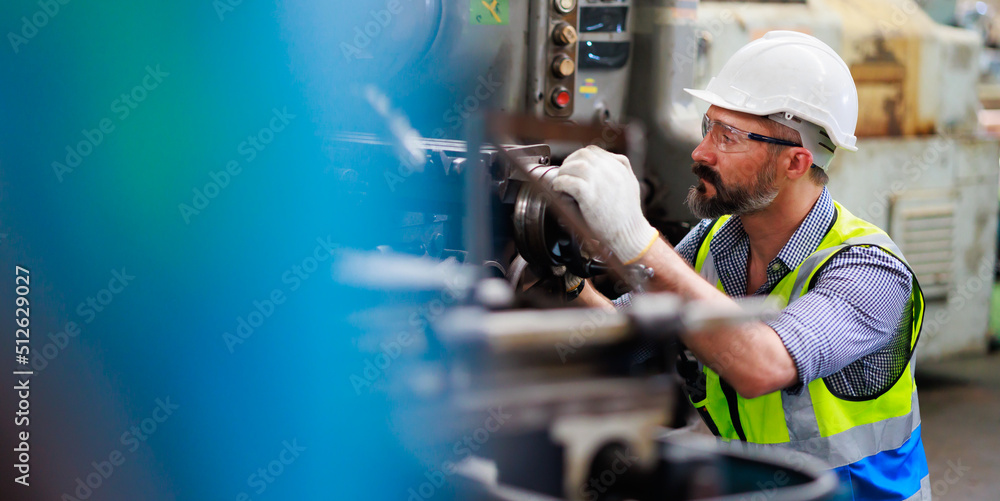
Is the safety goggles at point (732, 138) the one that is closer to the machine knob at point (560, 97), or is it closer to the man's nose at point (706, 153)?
the man's nose at point (706, 153)

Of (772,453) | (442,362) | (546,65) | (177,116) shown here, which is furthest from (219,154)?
(546,65)

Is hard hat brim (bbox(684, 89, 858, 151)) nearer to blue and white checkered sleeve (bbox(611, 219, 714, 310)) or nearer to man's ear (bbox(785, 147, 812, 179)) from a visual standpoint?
man's ear (bbox(785, 147, 812, 179))

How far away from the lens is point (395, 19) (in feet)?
3.54

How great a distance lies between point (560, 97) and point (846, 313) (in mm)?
1543

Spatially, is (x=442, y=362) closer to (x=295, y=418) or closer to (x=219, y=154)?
(x=295, y=418)

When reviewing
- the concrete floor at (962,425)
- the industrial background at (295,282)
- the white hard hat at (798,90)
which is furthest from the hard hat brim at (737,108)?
the concrete floor at (962,425)

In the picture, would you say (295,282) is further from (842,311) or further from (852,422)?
(852,422)

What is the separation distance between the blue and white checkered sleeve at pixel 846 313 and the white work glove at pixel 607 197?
0.29 metres

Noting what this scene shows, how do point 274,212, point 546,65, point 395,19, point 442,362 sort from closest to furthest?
point 274,212, point 442,362, point 395,19, point 546,65

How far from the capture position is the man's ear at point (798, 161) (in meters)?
1.53

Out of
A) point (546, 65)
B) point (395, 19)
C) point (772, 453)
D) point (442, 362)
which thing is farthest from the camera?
point (546, 65)

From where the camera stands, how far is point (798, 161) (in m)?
1.54

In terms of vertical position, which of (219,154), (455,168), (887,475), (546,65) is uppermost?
(219,154)

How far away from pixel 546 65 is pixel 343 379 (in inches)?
78.8
